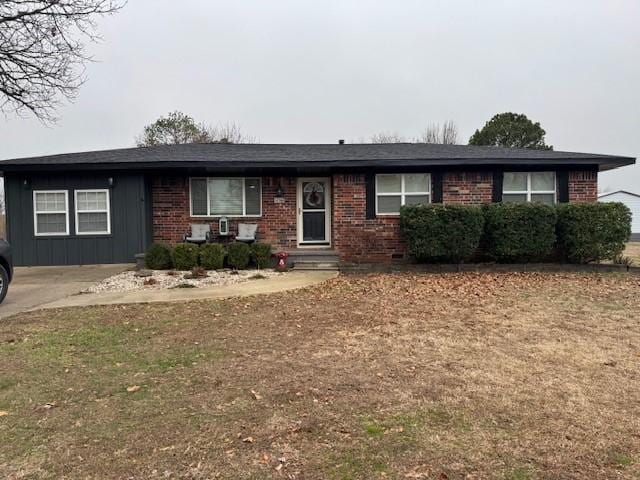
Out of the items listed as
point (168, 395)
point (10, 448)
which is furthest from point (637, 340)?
point (10, 448)

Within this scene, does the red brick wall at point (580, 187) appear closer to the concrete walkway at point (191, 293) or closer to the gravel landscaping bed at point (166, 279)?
the concrete walkway at point (191, 293)

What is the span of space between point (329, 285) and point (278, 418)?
6.05 meters

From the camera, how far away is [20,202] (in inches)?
484

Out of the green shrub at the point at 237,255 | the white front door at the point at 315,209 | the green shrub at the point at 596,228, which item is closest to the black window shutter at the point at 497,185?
the green shrub at the point at 596,228

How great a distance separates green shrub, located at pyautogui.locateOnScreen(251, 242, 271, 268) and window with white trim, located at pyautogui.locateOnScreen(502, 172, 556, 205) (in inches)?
246

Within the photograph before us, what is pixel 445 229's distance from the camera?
1075 cm

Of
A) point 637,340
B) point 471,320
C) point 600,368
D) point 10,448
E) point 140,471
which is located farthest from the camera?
point 471,320

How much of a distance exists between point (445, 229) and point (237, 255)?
483 cm

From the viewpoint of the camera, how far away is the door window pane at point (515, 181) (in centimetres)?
1251

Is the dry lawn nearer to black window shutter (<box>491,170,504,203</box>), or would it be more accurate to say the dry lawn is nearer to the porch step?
the porch step

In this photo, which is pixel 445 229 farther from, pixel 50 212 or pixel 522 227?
pixel 50 212

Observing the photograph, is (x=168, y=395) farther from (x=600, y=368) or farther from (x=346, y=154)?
(x=346, y=154)

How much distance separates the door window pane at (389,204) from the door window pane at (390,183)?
0.20m

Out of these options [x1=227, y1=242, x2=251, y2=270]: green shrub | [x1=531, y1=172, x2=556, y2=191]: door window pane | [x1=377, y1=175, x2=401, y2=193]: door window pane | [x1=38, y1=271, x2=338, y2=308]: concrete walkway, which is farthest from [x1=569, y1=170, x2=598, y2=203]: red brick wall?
[x1=227, y1=242, x2=251, y2=270]: green shrub
